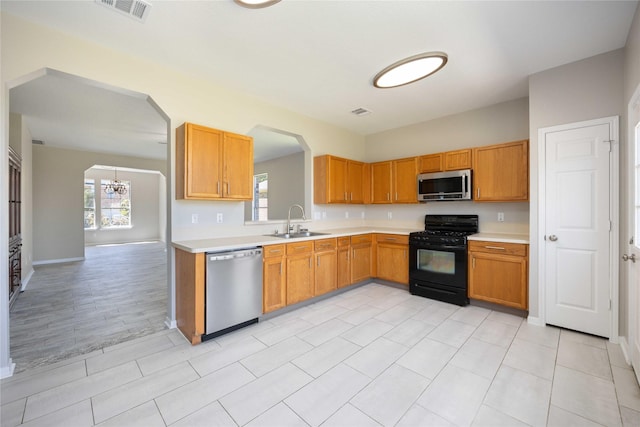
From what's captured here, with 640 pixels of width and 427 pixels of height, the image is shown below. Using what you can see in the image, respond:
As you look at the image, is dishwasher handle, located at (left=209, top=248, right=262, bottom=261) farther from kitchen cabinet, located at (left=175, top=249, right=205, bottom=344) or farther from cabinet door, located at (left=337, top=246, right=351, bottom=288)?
cabinet door, located at (left=337, top=246, right=351, bottom=288)

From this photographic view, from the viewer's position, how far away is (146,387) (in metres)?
1.92

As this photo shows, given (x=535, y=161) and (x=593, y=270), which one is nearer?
(x=593, y=270)

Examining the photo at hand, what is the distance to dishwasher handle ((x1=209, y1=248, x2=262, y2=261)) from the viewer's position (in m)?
2.63

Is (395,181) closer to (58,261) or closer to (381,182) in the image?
(381,182)

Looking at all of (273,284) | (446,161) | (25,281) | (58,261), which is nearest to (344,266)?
(273,284)

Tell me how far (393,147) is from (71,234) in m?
7.82

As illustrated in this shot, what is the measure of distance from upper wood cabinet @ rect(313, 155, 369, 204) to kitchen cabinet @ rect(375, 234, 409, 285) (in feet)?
2.92

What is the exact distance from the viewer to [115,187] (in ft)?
30.9

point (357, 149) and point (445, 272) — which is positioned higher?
point (357, 149)

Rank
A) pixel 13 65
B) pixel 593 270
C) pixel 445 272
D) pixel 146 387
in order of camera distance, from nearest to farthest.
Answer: pixel 146 387 < pixel 13 65 < pixel 593 270 < pixel 445 272

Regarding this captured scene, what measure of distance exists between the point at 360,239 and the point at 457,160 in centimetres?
186

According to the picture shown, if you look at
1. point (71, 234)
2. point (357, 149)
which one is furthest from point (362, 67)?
point (71, 234)

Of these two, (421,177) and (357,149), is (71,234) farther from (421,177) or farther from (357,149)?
(421,177)

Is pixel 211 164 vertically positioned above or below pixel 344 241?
above
